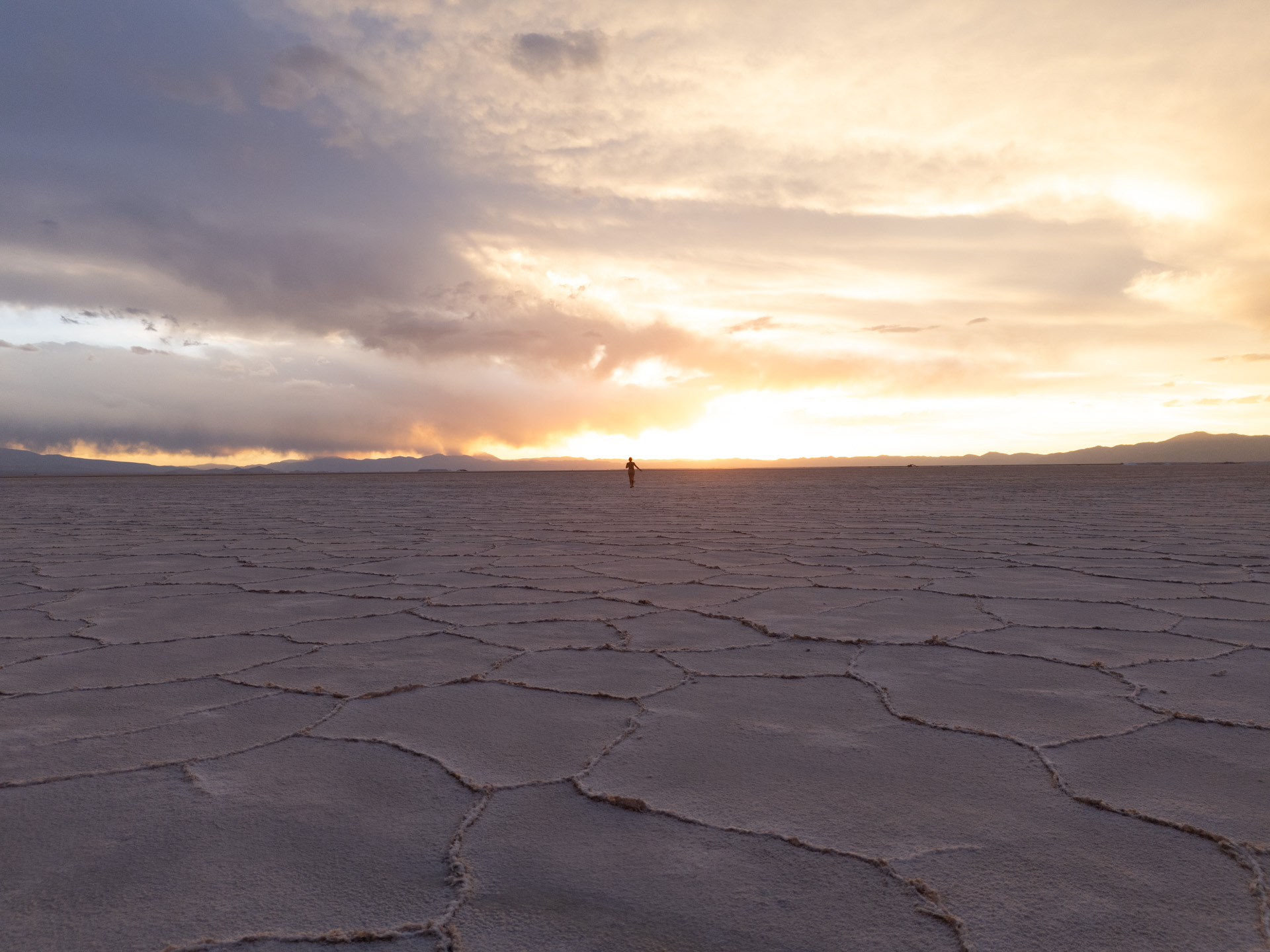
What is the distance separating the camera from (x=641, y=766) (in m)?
1.30

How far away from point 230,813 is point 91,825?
184 mm

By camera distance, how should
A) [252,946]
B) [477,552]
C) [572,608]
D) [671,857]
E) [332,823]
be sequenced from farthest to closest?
[477,552]
[572,608]
[332,823]
[671,857]
[252,946]

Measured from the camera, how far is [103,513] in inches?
344

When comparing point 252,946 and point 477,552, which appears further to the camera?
point 477,552

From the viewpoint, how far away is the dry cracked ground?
89 cm

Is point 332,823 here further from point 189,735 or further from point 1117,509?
point 1117,509

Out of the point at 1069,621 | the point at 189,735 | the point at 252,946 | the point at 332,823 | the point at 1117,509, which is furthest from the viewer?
the point at 1117,509

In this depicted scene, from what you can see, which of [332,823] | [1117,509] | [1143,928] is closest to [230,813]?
[332,823]

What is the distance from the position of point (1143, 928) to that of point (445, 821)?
2.86 ft

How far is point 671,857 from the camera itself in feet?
3.29

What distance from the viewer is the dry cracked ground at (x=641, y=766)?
0.89 m

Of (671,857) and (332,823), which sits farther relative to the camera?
(332,823)

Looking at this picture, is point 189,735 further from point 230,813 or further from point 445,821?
point 445,821

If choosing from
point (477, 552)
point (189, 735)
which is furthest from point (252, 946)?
point (477, 552)
